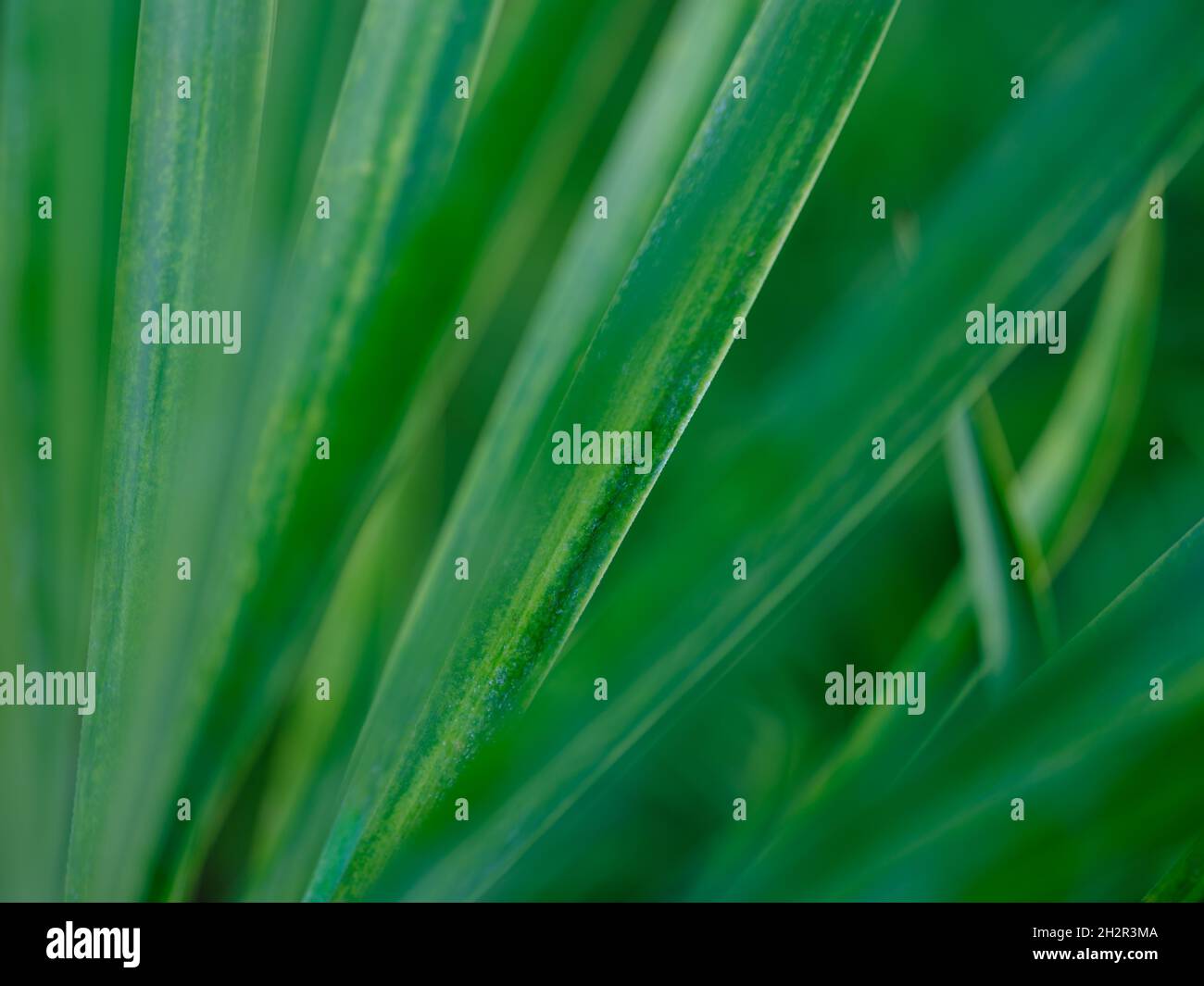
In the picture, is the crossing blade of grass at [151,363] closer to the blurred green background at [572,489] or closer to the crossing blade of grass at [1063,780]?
the blurred green background at [572,489]

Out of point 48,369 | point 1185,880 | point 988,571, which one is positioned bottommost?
point 1185,880

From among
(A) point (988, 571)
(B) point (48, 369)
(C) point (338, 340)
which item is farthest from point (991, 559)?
(B) point (48, 369)

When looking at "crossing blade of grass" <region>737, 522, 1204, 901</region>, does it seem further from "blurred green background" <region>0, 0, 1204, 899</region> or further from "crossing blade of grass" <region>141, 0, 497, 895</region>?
"crossing blade of grass" <region>141, 0, 497, 895</region>

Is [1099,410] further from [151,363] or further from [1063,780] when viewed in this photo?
[151,363]

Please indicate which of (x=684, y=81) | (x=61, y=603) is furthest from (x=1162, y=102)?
(x=61, y=603)

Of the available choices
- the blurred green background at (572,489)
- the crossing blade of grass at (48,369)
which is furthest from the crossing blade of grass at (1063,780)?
the crossing blade of grass at (48,369)
